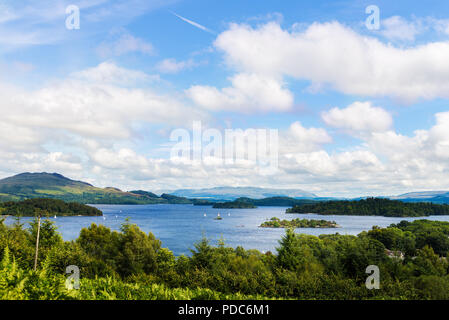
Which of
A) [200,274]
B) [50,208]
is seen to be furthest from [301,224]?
[200,274]

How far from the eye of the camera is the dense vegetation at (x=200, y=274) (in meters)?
7.82

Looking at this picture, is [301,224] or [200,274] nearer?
[200,274]

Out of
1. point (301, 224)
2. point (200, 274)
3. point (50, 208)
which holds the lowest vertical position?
point (301, 224)

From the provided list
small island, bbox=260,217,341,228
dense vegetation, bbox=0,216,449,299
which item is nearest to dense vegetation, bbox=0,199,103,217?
small island, bbox=260,217,341,228

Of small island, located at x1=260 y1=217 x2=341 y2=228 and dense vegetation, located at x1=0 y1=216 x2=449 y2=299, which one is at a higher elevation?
dense vegetation, located at x1=0 y1=216 x2=449 y2=299

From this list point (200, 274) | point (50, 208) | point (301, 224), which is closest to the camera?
point (200, 274)

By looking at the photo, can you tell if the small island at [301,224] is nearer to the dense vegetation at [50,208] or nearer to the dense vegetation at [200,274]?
the dense vegetation at [200,274]

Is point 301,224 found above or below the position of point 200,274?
below

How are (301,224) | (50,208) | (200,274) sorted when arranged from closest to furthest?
(200,274) → (301,224) → (50,208)

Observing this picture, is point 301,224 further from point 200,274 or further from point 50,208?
point 200,274

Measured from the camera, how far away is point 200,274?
61.3ft

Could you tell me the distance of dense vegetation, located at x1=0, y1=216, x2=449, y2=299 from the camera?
7.82 m

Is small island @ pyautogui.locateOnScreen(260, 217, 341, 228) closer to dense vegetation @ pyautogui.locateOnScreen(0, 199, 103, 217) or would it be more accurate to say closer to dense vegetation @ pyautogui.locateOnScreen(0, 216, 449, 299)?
dense vegetation @ pyautogui.locateOnScreen(0, 216, 449, 299)

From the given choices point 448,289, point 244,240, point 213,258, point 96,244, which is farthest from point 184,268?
point 244,240
